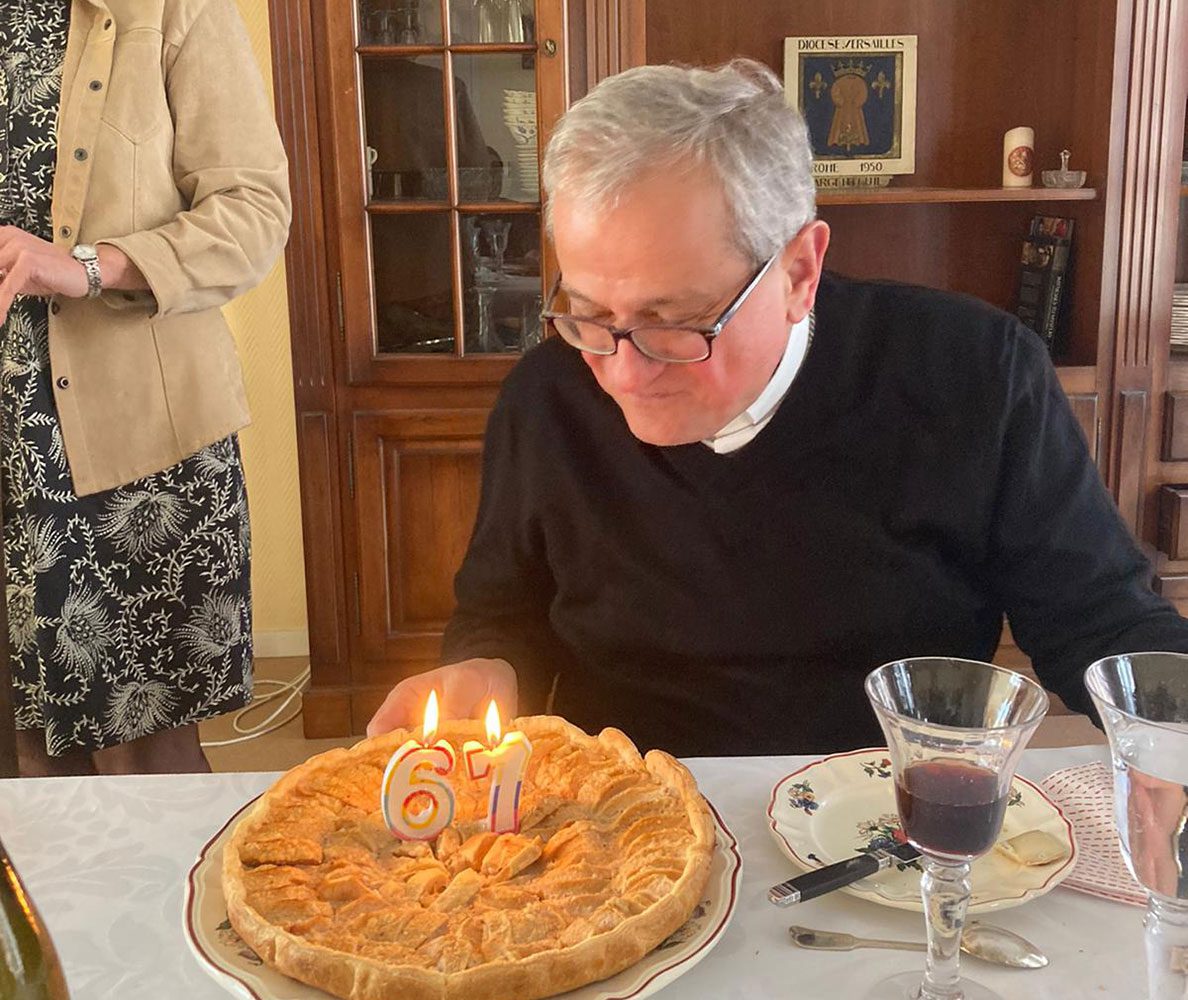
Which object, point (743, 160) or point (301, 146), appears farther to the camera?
point (301, 146)

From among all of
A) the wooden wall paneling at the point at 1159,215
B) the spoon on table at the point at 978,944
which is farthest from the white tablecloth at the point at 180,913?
the wooden wall paneling at the point at 1159,215

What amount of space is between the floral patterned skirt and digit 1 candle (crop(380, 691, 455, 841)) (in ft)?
4.10

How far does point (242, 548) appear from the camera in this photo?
86.4 inches

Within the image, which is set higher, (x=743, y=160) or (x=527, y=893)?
(x=743, y=160)

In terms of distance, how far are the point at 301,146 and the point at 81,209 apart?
37.1 inches

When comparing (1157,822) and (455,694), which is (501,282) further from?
(1157,822)

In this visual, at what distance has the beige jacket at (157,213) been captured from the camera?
6.39 ft

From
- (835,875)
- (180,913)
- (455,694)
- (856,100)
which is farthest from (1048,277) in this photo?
(180,913)

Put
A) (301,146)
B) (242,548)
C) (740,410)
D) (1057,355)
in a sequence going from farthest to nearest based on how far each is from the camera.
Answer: (1057,355), (301,146), (242,548), (740,410)

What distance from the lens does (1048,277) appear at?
9.93ft

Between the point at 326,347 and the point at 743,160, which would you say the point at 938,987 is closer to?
the point at 743,160

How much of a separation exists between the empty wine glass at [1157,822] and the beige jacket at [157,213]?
62.9 inches

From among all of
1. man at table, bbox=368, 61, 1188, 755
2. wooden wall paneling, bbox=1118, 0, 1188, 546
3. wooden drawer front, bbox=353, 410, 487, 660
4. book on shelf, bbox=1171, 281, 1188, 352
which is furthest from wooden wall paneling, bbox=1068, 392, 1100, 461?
man at table, bbox=368, 61, 1188, 755

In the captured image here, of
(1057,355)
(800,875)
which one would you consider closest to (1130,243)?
(1057,355)
